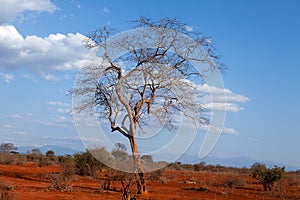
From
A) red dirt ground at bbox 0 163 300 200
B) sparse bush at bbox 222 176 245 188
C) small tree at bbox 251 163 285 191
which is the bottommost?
red dirt ground at bbox 0 163 300 200

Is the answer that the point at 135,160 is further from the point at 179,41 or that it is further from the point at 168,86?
the point at 179,41

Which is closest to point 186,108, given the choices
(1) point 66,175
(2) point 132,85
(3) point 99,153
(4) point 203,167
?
Answer: (2) point 132,85

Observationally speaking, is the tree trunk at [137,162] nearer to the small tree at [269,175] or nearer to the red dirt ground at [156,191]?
the red dirt ground at [156,191]

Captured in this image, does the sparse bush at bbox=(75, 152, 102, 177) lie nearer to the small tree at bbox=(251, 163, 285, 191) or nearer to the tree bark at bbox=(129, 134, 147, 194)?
the small tree at bbox=(251, 163, 285, 191)

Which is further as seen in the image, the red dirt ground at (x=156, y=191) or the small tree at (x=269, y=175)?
the small tree at (x=269, y=175)

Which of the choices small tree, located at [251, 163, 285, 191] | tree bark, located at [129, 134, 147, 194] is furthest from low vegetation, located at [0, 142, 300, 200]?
tree bark, located at [129, 134, 147, 194]

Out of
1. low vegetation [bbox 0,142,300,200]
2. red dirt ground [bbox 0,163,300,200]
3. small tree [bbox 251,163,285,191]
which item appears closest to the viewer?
red dirt ground [bbox 0,163,300,200]

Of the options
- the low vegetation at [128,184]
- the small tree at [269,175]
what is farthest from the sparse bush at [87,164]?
the small tree at [269,175]

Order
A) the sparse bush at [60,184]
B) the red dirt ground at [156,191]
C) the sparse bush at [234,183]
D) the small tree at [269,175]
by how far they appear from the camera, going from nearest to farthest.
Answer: the red dirt ground at [156,191] → the sparse bush at [60,184] → the small tree at [269,175] → the sparse bush at [234,183]

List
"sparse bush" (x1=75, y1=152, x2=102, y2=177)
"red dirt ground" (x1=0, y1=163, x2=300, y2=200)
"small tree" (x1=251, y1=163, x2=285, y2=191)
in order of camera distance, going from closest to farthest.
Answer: "red dirt ground" (x1=0, y1=163, x2=300, y2=200) < "small tree" (x1=251, y1=163, x2=285, y2=191) < "sparse bush" (x1=75, y1=152, x2=102, y2=177)

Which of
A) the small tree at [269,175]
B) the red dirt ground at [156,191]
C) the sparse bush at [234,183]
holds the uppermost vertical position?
the small tree at [269,175]

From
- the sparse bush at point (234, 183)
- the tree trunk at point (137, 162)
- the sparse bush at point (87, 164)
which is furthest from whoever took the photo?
the sparse bush at point (87, 164)

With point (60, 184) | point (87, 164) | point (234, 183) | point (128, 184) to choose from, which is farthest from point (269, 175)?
point (128, 184)

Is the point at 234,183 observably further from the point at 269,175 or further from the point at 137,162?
the point at 137,162
